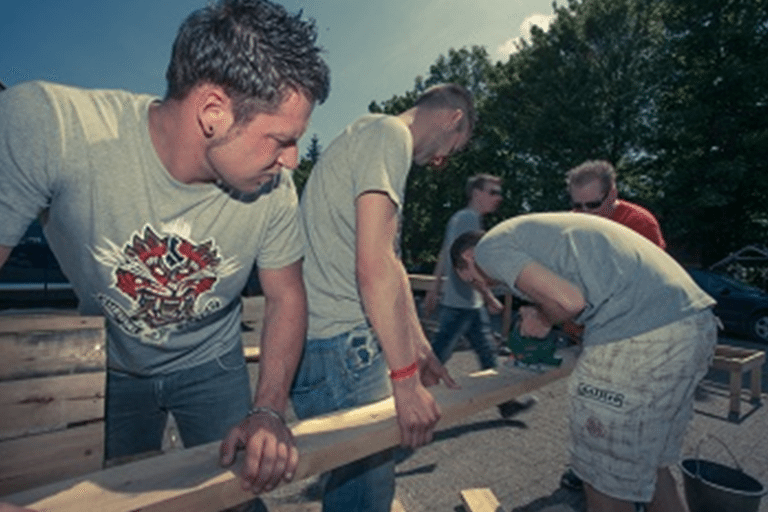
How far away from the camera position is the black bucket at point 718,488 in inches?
113

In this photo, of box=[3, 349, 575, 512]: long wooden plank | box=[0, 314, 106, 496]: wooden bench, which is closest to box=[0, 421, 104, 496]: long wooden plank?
box=[0, 314, 106, 496]: wooden bench

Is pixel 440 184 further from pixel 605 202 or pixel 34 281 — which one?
pixel 605 202

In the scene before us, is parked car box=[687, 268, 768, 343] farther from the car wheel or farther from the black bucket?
the black bucket

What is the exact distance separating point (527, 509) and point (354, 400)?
2.28 m

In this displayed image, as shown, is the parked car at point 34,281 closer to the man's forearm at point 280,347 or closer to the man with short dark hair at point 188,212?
the man with short dark hair at point 188,212

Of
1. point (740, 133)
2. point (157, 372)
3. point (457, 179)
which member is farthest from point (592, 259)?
point (457, 179)

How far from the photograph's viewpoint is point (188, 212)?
1.60 meters

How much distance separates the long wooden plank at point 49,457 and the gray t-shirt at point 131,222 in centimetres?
34

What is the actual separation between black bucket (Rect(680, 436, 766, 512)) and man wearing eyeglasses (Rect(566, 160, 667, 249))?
1.77 metres

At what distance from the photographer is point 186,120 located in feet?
4.73

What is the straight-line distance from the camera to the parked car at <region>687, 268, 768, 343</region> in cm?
1009

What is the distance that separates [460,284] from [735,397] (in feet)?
12.0

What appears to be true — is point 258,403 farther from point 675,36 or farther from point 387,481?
point 675,36

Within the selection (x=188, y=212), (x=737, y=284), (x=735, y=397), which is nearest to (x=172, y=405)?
(x=188, y=212)
